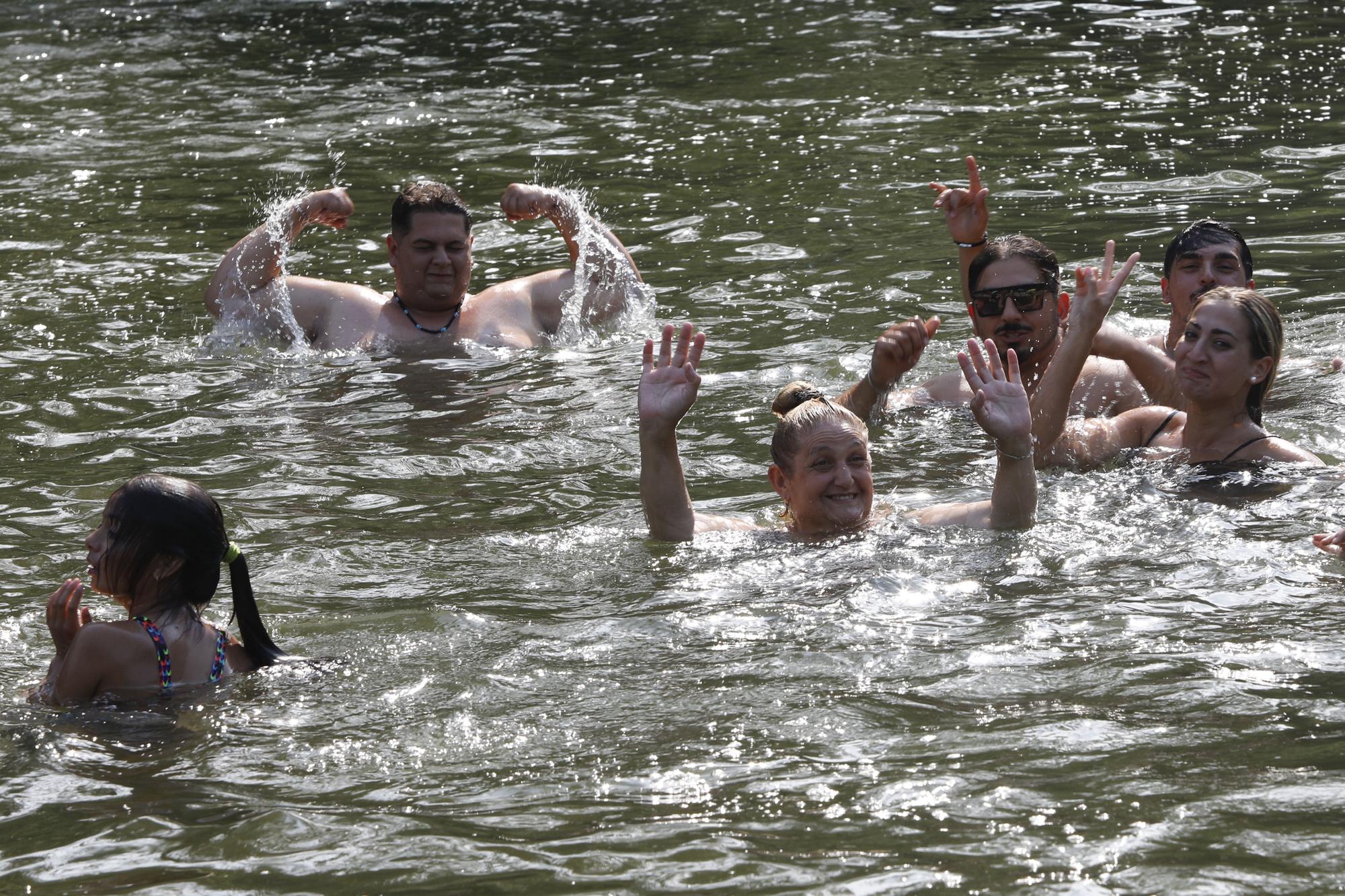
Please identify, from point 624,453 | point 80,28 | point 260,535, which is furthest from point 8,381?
point 80,28

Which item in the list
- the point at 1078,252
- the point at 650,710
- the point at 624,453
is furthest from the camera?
the point at 1078,252

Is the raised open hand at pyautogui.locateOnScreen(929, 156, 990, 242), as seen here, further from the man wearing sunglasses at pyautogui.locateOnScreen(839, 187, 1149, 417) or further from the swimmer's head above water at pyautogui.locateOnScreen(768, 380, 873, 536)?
the swimmer's head above water at pyautogui.locateOnScreen(768, 380, 873, 536)

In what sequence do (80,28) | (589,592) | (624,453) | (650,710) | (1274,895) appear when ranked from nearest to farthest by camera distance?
(1274,895) < (650,710) < (589,592) < (624,453) < (80,28)

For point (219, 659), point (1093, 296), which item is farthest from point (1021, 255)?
point (219, 659)

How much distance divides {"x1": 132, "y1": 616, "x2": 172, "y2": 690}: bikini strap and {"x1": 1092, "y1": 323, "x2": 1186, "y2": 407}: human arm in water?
5054 mm

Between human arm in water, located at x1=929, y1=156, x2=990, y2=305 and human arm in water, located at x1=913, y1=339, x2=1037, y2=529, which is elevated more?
human arm in water, located at x1=929, y1=156, x2=990, y2=305

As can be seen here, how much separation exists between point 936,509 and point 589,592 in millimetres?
1536

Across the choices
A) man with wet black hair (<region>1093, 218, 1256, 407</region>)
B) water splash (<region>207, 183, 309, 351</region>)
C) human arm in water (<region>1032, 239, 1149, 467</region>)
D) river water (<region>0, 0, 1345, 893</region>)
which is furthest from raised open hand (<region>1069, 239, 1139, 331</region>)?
water splash (<region>207, 183, 309, 351</region>)

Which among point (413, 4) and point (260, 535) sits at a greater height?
point (413, 4)

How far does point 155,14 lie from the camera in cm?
2203

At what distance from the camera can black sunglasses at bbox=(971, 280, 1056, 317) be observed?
7.88 m

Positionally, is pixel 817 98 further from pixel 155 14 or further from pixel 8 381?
pixel 155 14

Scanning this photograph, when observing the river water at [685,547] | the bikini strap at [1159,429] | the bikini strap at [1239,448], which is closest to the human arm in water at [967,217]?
the river water at [685,547]

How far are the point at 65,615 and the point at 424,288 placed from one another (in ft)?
16.8
